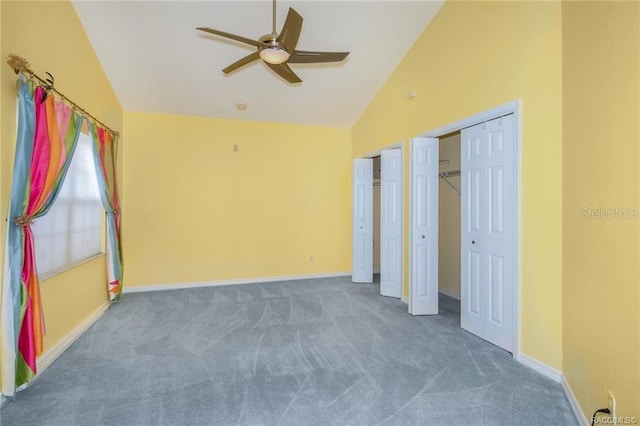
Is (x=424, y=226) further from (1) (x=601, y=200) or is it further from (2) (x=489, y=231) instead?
(1) (x=601, y=200)

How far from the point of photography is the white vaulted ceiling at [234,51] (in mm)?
3186

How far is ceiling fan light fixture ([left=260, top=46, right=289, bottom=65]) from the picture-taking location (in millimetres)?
2340

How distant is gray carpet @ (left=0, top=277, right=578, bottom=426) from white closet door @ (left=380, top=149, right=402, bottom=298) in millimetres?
726

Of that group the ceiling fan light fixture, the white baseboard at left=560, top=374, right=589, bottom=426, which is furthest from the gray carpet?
the ceiling fan light fixture

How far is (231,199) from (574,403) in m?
4.76

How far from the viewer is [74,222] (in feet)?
10.9

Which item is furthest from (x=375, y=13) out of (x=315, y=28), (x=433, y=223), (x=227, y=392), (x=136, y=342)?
(x=136, y=342)

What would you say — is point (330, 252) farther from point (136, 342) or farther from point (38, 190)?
point (38, 190)

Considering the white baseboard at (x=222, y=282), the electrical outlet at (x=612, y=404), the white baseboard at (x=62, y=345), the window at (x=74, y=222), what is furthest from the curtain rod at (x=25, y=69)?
the electrical outlet at (x=612, y=404)

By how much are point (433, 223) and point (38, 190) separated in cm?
386

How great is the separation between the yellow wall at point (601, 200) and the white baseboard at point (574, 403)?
0.05 meters

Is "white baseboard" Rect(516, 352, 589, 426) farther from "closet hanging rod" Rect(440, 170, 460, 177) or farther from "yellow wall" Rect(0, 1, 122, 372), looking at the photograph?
"yellow wall" Rect(0, 1, 122, 372)


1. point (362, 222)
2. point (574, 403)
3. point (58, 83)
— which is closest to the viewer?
point (574, 403)

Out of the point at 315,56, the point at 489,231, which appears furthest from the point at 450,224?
the point at 315,56
